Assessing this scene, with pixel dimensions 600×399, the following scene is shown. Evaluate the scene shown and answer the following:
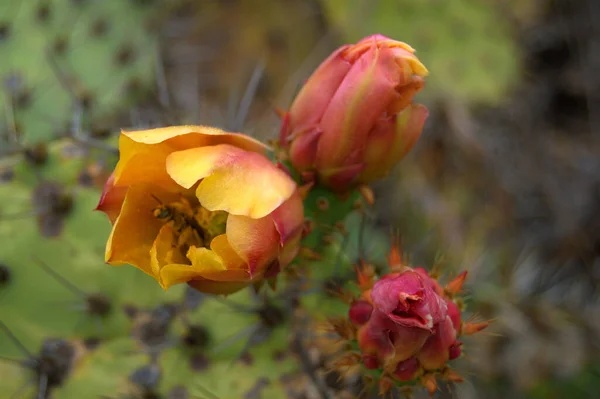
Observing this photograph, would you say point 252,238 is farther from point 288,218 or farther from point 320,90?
point 320,90

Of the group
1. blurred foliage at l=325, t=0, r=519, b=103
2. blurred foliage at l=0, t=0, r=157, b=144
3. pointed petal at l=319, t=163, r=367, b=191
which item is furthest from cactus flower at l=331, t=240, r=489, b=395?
blurred foliage at l=325, t=0, r=519, b=103

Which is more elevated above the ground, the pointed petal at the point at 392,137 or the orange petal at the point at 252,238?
the pointed petal at the point at 392,137

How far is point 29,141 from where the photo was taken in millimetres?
1487

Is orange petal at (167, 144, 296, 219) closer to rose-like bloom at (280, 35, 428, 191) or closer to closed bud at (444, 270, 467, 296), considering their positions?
rose-like bloom at (280, 35, 428, 191)

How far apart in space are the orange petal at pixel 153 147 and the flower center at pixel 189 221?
0.12 ft

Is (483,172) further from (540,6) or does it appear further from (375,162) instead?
(375,162)

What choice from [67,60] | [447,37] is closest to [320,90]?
[67,60]

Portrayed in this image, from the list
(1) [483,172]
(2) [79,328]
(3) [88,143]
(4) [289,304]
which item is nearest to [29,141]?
(3) [88,143]

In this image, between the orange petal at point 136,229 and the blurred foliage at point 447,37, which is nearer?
the orange petal at point 136,229

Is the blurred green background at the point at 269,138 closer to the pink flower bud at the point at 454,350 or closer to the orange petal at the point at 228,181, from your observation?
the pink flower bud at the point at 454,350

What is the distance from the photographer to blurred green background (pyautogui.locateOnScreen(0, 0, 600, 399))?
3.61 feet

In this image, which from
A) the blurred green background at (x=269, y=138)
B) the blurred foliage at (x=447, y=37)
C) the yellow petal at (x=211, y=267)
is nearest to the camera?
the yellow petal at (x=211, y=267)

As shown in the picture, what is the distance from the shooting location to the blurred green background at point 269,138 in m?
1.10

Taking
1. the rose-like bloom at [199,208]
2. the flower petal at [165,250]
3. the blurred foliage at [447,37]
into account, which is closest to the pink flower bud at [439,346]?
the rose-like bloom at [199,208]
